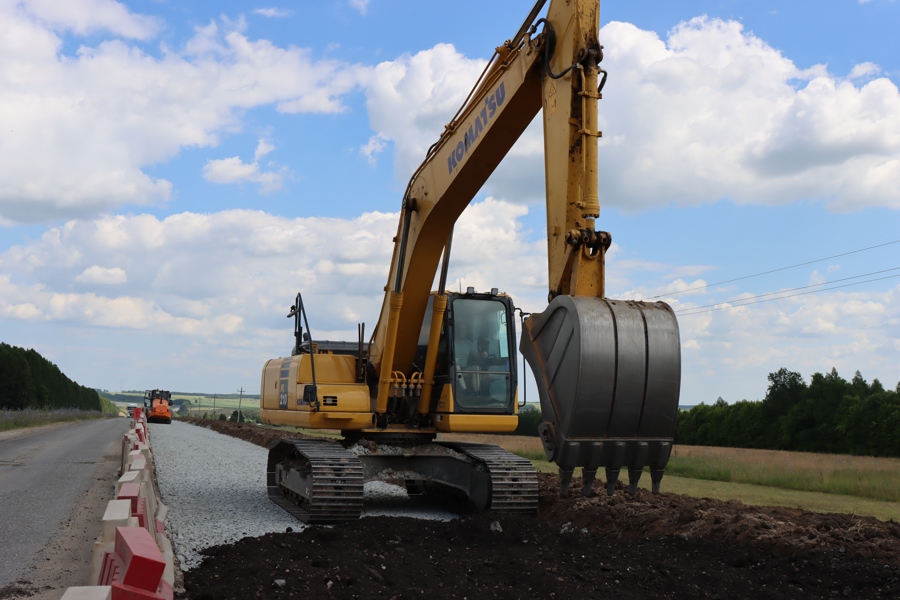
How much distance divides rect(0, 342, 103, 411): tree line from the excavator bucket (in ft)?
200

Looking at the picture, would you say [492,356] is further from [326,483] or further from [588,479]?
[588,479]

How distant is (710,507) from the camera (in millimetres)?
9930

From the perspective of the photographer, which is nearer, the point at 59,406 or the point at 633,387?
the point at 633,387

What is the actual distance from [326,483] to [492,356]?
8.36 feet

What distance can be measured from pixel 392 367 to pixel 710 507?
417 cm

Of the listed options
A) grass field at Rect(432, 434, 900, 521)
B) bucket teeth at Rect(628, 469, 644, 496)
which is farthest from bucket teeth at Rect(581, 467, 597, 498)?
grass field at Rect(432, 434, 900, 521)

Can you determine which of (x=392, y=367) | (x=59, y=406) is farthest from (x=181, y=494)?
(x=59, y=406)

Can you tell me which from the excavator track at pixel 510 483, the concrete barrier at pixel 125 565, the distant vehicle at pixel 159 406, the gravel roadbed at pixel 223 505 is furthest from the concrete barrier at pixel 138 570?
the distant vehicle at pixel 159 406

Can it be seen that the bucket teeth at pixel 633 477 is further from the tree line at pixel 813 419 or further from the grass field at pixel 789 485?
the tree line at pixel 813 419

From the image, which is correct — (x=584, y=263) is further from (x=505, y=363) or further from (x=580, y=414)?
(x=505, y=363)

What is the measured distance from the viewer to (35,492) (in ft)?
42.8

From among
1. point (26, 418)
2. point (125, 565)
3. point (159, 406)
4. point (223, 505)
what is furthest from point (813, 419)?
point (125, 565)

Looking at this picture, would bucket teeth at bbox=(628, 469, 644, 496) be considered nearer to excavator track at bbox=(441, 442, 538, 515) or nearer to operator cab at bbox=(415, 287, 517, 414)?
excavator track at bbox=(441, 442, 538, 515)

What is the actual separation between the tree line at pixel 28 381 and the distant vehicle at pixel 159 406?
1199 cm
